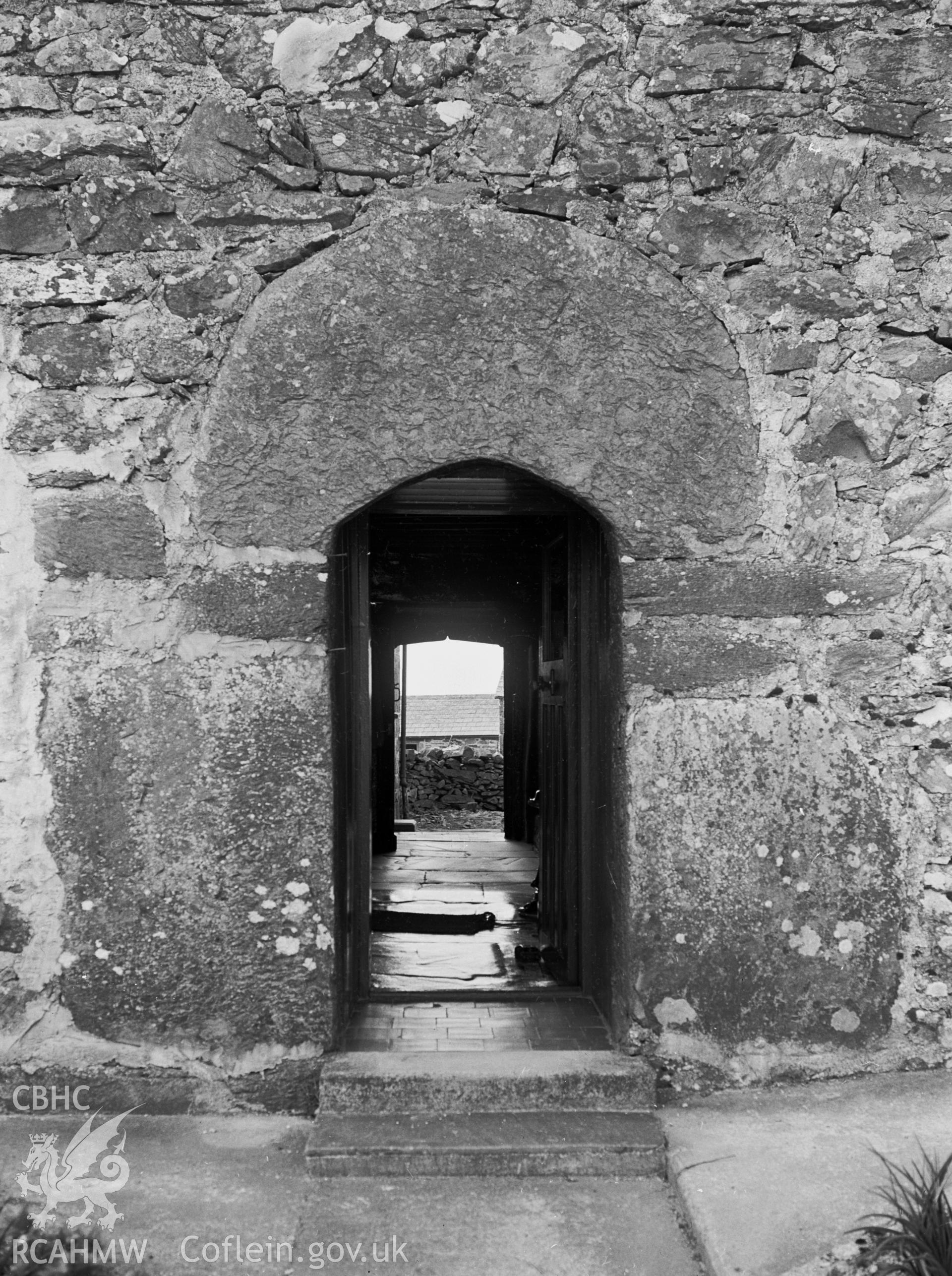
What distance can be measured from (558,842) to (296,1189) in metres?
1.57

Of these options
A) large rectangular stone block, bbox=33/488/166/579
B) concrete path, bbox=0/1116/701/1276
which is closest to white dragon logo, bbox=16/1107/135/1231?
concrete path, bbox=0/1116/701/1276

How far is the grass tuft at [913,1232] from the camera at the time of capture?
1.79 metres

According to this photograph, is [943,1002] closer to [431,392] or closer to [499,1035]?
[499,1035]

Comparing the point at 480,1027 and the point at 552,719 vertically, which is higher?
the point at 552,719

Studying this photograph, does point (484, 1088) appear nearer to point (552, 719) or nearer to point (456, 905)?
point (552, 719)

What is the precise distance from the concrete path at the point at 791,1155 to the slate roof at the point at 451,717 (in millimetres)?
9157

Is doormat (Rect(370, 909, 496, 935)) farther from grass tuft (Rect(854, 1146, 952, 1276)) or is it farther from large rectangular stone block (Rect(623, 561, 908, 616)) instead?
grass tuft (Rect(854, 1146, 952, 1276))

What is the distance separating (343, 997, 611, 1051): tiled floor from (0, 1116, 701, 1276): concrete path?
0.41 meters

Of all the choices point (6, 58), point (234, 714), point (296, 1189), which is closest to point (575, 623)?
point (234, 714)

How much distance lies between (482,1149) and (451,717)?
1179 centimetres

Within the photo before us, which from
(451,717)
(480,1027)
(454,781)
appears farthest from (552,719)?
(451,717)

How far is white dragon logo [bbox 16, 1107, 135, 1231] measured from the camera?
218 centimetres

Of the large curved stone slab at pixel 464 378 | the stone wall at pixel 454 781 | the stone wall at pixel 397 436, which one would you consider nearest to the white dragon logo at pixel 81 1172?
the stone wall at pixel 397 436

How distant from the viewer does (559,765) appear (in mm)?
3562
